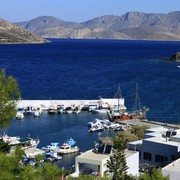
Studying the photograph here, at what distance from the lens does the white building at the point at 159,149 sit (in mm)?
19267

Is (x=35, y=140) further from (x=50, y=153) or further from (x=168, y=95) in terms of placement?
(x=168, y=95)

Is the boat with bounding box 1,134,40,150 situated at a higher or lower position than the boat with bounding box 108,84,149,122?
lower

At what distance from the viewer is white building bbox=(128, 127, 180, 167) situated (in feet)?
63.2

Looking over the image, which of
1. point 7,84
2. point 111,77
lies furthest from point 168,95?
point 7,84

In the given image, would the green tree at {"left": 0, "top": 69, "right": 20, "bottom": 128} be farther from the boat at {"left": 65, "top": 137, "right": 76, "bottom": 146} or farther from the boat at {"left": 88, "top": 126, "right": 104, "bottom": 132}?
the boat at {"left": 88, "top": 126, "right": 104, "bottom": 132}

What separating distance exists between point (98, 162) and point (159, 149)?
12.9 ft

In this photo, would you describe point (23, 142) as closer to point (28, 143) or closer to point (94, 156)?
point (28, 143)

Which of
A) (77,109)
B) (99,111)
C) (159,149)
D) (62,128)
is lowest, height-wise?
(62,128)

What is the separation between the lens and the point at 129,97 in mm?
53062

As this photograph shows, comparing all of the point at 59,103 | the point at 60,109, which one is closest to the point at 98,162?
the point at 60,109

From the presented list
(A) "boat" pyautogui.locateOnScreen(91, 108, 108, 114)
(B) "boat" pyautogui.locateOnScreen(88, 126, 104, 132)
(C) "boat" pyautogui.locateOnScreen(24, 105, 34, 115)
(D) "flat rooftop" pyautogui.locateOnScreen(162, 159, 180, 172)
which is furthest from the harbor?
(D) "flat rooftop" pyautogui.locateOnScreen(162, 159, 180, 172)

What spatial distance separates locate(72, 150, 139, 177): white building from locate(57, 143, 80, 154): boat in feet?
35.4

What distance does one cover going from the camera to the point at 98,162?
1667 centimetres

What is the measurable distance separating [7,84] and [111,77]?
64.9 metres
